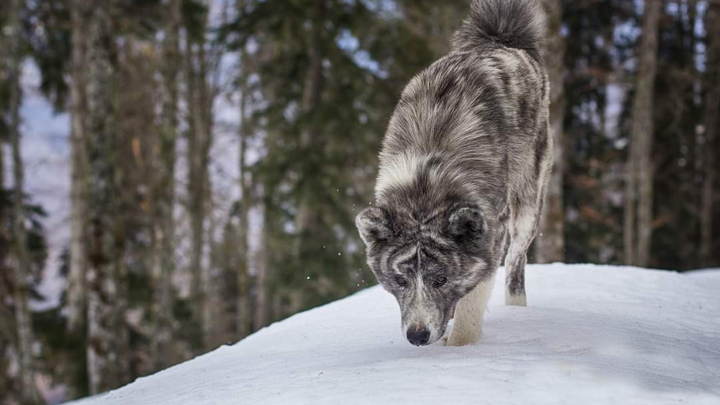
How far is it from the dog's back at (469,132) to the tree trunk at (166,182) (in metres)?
9.99

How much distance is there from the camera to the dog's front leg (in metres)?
4.83

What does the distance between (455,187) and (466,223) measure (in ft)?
1.27

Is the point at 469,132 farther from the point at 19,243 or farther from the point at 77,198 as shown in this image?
the point at 77,198

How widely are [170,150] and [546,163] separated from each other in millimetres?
10331

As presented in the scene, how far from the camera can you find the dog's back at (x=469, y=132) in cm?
477

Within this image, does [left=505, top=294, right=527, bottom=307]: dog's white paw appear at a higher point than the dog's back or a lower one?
lower

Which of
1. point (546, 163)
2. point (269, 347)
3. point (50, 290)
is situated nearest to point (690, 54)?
point (546, 163)

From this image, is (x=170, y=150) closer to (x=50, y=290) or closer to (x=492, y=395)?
(x=492, y=395)

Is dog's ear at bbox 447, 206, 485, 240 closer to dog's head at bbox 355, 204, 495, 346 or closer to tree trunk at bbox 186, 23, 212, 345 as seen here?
dog's head at bbox 355, 204, 495, 346

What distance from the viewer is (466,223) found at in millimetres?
4371

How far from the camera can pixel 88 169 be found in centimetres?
Answer: 1108

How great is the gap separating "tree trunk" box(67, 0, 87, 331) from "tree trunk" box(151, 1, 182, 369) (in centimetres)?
278

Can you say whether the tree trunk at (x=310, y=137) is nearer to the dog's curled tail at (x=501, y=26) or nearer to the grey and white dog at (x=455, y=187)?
the dog's curled tail at (x=501, y=26)

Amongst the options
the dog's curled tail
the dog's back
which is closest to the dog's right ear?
the dog's back
